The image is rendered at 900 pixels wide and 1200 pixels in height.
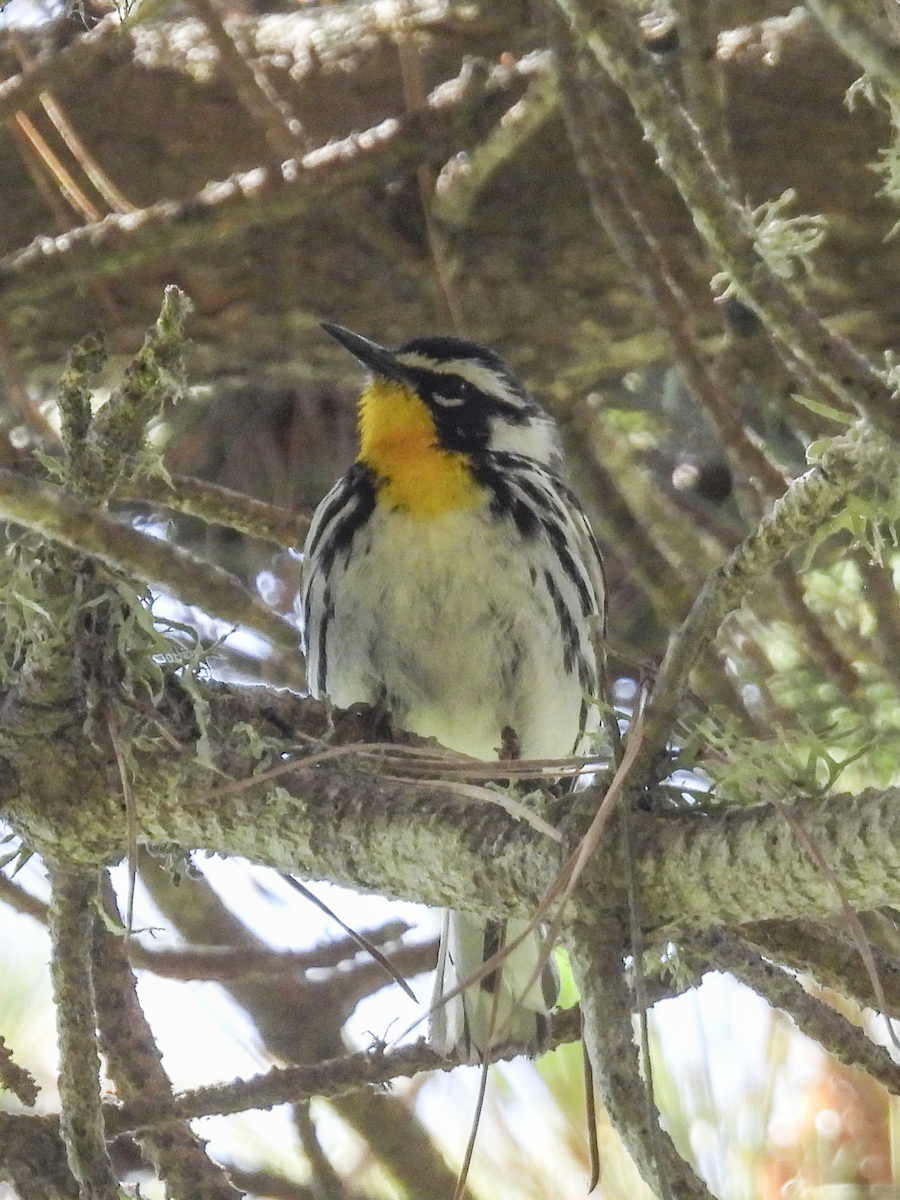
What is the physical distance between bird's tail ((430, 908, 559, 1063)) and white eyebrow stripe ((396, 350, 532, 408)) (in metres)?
0.77

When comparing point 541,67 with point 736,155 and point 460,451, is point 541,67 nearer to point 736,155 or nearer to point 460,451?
point 736,155

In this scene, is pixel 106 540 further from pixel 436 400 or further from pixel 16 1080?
pixel 436 400

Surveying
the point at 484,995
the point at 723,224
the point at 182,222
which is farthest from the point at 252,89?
the point at 723,224

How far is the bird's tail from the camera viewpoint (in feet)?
5.56

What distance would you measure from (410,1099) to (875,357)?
138 cm

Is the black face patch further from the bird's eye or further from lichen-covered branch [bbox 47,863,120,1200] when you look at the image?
lichen-covered branch [bbox 47,863,120,1200]

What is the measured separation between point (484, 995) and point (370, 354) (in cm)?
89

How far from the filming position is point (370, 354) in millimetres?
2256

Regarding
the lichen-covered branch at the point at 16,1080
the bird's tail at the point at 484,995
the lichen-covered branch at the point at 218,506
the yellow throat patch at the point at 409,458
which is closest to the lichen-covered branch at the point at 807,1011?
the bird's tail at the point at 484,995

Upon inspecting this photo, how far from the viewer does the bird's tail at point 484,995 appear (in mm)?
1693

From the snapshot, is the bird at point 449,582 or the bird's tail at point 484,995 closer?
the bird's tail at point 484,995

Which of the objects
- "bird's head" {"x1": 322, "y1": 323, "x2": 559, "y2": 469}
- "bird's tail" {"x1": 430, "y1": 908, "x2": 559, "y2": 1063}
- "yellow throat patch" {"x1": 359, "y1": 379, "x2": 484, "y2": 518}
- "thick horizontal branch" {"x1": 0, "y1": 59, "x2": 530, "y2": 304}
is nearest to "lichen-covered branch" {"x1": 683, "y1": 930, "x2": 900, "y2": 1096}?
"bird's tail" {"x1": 430, "y1": 908, "x2": 559, "y2": 1063}

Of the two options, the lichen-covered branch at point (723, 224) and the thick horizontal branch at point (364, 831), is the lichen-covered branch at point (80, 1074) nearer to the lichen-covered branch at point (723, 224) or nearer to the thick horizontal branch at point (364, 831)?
the thick horizontal branch at point (364, 831)

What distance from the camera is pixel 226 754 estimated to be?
144cm
